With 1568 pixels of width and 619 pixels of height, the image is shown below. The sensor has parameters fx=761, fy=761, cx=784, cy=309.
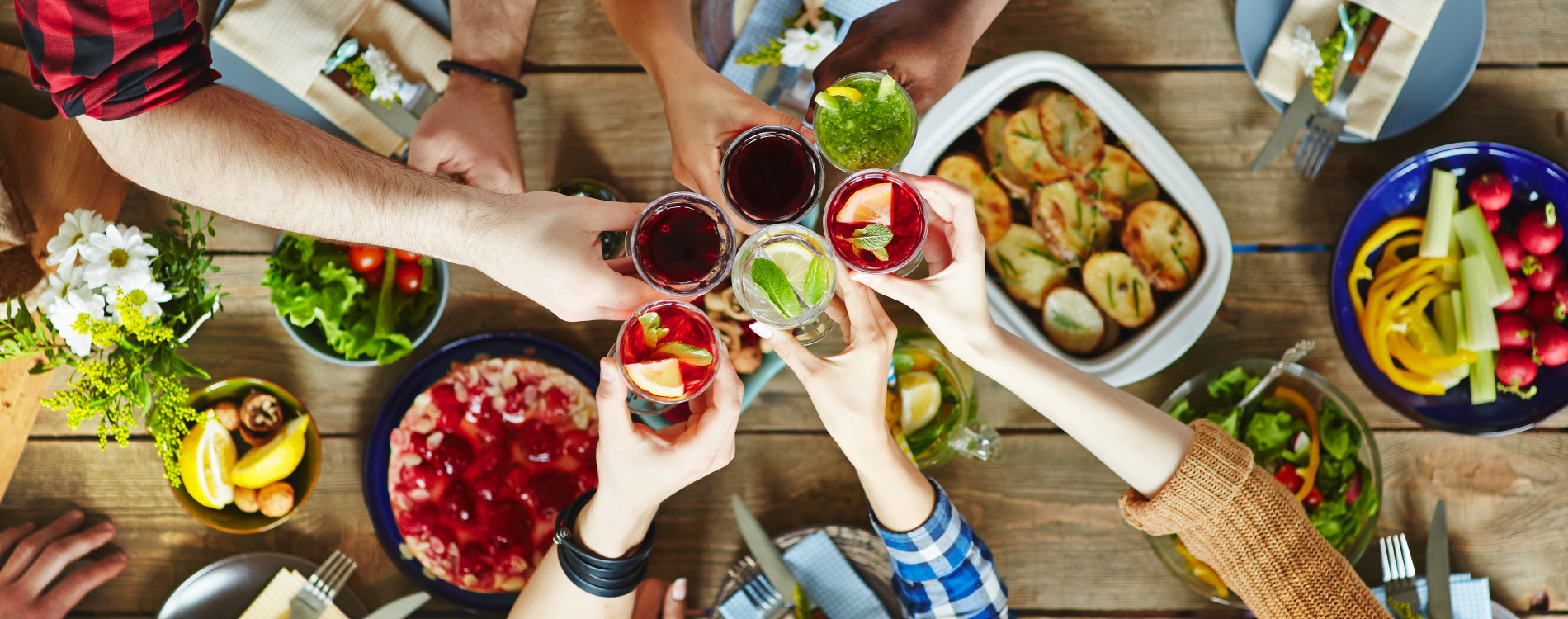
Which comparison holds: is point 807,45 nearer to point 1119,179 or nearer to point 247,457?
point 1119,179

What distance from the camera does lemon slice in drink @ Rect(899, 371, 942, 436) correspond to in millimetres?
1755

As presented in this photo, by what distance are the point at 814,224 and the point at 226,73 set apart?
1469mm

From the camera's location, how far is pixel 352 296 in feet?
5.84

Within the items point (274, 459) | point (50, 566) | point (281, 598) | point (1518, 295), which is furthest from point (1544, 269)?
point (50, 566)

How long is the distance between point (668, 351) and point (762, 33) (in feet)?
2.98

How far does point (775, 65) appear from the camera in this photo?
182 centimetres

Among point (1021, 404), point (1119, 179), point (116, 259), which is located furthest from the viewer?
point (1021, 404)

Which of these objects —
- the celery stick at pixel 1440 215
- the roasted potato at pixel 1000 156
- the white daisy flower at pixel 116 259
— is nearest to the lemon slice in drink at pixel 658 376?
the roasted potato at pixel 1000 156

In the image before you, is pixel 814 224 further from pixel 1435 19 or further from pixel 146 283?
pixel 1435 19

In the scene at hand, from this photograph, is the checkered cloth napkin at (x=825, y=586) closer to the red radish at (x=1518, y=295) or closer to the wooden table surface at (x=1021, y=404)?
the wooden table surface at (x=1021, y=404)

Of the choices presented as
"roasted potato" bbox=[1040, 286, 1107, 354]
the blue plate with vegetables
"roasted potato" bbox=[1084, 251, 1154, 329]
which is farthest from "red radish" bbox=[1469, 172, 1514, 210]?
the blue plate with vegetables

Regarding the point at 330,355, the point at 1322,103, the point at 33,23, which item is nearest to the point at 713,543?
the point at 330,355

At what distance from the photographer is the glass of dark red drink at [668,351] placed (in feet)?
4.50

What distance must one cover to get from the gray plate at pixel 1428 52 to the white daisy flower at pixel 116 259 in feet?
8.34
